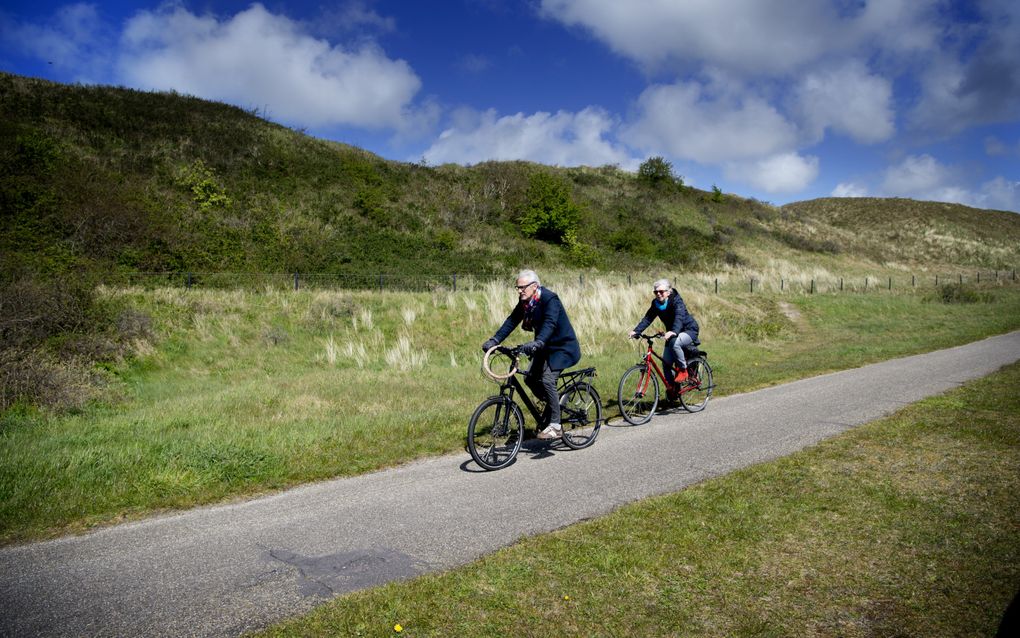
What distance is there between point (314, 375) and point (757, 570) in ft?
40.2

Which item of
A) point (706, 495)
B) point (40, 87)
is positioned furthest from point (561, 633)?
point (40, 87)

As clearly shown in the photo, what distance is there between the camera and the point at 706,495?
6.02 meters

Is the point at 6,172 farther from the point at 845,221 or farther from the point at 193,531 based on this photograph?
the point at 845,221

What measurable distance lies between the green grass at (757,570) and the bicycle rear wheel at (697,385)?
13.6ft

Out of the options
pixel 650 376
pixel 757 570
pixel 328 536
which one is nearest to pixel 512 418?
pixel 328 536

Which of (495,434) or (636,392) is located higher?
(636,392)

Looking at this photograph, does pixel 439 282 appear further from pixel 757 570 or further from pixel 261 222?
pixel 757 570

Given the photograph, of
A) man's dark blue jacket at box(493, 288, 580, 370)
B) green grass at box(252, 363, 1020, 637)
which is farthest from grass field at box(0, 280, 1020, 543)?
green grass at box(252, 363, 1020, 637)

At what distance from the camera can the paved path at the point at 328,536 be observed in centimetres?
412

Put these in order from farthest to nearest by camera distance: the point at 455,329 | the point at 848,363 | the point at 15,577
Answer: the point at 455,329 < the point at 848,363 < the point at 15,577

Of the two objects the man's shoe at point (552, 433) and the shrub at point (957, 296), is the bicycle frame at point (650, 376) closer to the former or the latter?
the man's shoe at point (552, 433)

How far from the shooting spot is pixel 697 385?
10.9 metres

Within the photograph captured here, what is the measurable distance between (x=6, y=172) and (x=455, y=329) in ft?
67.7

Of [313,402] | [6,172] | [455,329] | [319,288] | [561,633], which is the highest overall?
[6,172]
